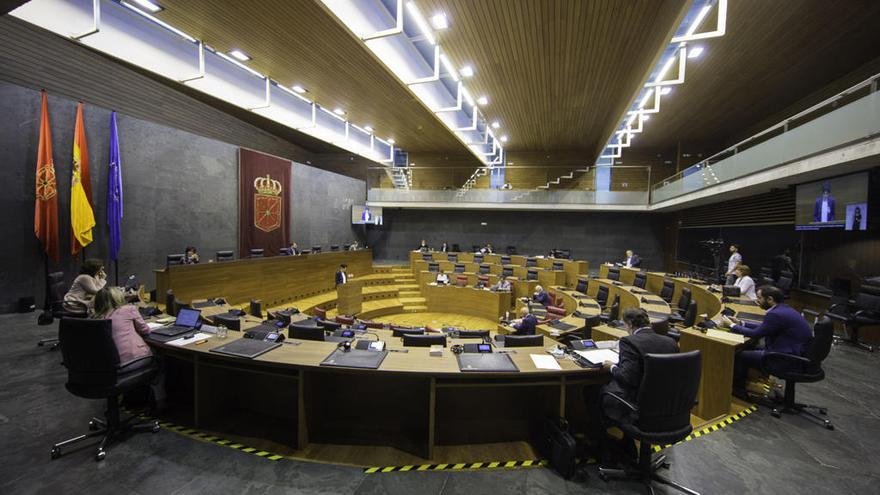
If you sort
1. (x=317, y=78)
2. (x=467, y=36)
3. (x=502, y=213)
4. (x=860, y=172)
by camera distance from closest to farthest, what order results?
(x=860, y=172)
(x=467, y=36)
(x=317, y=78)
(x=502, y=213)

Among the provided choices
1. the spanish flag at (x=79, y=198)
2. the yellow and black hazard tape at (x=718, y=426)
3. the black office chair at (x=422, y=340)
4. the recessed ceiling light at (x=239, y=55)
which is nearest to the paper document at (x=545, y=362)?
the black office chair at (x=422, y=340)

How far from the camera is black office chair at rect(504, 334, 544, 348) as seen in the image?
3.25 metres

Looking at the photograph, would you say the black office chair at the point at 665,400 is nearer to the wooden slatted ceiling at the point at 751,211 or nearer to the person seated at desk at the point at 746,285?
the person seated at desk at the point at 746,285

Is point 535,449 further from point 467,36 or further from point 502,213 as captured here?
point 502,213

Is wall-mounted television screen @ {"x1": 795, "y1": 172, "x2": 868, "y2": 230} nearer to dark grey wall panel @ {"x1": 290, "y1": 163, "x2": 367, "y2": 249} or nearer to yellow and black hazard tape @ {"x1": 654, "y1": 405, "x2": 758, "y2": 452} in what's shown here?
yellow and black hazard tape @ {"x1": 654, "y1": 405, "x2": 758, "y2": 452}

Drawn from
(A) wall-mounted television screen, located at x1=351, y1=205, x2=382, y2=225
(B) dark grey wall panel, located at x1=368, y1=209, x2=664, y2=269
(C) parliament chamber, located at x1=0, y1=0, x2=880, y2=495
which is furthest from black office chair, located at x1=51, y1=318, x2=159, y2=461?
(B) dark grey wall panel, located at x1=368, y1=209, x2=664, y2=269

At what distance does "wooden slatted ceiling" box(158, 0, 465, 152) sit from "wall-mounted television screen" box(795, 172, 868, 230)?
27.1 ft

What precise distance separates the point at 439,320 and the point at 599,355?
6584mm

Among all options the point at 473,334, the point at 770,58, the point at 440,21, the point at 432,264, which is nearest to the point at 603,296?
the point at 432,264

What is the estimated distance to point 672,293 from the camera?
24.2 ft

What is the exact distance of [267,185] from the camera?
10219 mm

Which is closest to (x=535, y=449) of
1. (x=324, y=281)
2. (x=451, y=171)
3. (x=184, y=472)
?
(x=184, y=472)

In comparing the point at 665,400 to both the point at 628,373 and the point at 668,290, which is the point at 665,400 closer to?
the point at 628,373

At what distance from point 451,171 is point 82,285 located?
11.5 metres
